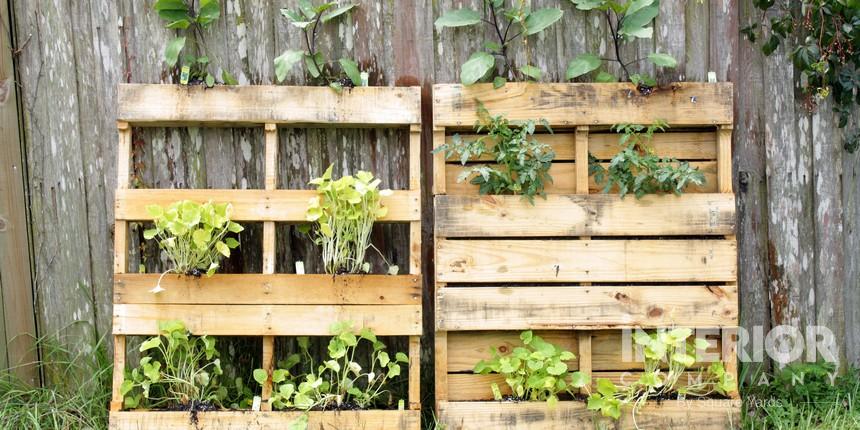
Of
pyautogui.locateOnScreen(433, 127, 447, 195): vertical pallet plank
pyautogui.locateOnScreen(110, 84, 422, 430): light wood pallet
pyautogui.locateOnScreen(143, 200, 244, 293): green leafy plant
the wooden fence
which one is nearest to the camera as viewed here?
pyautogui.locateOnScreen(143, 200, 244, 293): green leafy plant

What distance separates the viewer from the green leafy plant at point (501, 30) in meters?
2.92

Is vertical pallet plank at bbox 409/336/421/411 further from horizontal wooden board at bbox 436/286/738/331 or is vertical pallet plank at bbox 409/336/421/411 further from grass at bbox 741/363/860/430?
grass at bbox 741/363/860/430

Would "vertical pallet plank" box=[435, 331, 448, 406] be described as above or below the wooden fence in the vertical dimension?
below

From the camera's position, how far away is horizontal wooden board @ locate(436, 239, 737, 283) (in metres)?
2.91

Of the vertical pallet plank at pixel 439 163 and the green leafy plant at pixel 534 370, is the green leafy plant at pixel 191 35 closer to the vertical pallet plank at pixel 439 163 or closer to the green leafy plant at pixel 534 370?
the vertical pallet plank at pixel 439 163

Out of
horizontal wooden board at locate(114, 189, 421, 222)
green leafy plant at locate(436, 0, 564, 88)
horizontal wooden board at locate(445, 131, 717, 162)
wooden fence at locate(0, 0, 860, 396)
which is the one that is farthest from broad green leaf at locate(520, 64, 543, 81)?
horizontal wooden board at locate(114, 189, 421, 222)

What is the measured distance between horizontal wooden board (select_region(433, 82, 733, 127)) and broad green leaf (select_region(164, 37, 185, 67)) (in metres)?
1.06

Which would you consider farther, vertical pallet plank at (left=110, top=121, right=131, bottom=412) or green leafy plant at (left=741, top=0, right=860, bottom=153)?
green leafy plant at (left=741, top=0, right=860, bottom=153)

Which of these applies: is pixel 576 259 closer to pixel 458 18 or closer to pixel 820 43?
pixel 458 18

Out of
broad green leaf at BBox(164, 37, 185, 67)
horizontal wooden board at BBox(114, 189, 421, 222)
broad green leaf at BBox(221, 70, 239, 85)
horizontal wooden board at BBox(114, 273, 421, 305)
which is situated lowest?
horizontal wooden board at BBox(114, 273, 421, 305)

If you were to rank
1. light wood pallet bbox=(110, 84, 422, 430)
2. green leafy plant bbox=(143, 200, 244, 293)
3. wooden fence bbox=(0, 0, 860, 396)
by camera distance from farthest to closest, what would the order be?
wooden fence bbox=(0, 0, 860, 396) → light wood pallet bbox=(110, 84, 422, 430) → green leafy plant bbox=(143, 200, 244, 293)

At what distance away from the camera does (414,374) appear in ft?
9.50

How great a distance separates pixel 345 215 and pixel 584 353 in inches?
44.0

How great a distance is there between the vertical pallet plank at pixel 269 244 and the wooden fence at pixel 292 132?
0.15m
